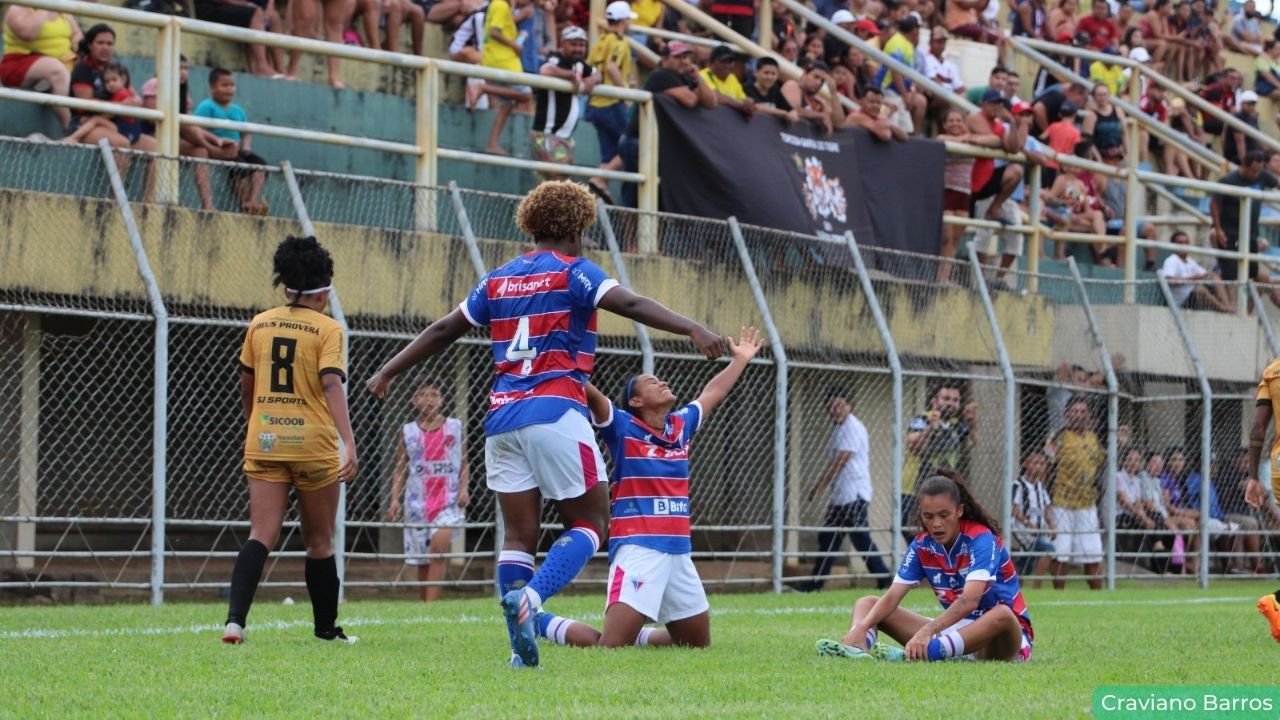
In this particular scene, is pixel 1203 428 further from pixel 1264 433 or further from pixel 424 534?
pixel 424 534

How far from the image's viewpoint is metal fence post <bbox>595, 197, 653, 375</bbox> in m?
15.0

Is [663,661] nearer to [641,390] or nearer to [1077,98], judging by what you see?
[641,390]

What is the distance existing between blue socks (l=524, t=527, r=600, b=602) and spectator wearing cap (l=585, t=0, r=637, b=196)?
8.87m

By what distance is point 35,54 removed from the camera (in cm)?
1440

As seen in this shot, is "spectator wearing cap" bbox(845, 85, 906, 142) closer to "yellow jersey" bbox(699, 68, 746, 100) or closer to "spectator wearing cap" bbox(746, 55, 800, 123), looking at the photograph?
"spectator wearing cap" bbox(746, 55, 800, 123)

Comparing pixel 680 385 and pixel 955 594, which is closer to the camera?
pixel 955 594

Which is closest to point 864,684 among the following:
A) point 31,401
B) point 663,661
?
A: point 663,661

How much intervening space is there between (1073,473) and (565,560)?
11201mm

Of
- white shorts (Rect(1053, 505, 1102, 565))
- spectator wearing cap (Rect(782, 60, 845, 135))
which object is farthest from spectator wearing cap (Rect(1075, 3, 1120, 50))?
white shorts (Rect(1053, 505, 1102, 565))

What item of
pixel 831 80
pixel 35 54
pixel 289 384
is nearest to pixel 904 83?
pixel 831 80

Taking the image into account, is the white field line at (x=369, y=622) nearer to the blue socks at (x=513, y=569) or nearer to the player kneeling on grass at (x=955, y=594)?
the blue socks at (x=513, y=569)

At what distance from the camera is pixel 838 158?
18578mm

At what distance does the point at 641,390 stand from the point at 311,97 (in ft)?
26.4

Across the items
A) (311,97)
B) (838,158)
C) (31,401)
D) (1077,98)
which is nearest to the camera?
(31,401)
